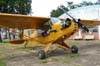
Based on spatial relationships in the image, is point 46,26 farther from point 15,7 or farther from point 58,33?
point 15,7

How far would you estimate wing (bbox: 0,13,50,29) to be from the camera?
13.6m

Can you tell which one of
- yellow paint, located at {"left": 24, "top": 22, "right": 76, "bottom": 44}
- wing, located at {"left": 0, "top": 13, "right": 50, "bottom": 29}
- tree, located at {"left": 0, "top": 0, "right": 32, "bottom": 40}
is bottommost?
yellow paint, located at {"left": 24, "top": 22, "right": 76, "bottom": 44}

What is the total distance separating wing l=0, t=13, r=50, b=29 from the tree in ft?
74.1

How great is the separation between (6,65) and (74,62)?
9.34 ft

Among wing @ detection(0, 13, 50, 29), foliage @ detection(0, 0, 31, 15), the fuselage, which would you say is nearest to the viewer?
the fuselage

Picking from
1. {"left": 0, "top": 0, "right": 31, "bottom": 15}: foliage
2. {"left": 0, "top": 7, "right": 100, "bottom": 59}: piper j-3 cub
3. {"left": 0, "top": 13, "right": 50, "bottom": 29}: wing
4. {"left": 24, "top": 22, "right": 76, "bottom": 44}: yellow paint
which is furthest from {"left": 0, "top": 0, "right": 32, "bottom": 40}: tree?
{"left": 0, "top": 13, "right": 50, "bottom": 29}: wing

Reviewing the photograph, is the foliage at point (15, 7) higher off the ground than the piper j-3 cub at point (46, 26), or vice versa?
the foliage at point (15, 7)

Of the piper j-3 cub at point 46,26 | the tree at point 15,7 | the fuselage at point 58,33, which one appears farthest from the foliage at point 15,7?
the fuselage at point 58,33

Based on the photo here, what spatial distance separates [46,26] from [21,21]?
56.8 inches

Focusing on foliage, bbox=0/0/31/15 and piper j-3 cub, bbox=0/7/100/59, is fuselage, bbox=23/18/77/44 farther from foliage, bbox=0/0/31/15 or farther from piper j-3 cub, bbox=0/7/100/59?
foliage, bbox=0/0/31/15

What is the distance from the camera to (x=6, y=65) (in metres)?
11.6

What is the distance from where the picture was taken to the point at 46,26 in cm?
1508

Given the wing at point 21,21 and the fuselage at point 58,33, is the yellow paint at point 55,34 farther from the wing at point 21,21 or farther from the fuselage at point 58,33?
the wing at point 21,21

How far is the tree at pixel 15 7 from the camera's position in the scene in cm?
3767
